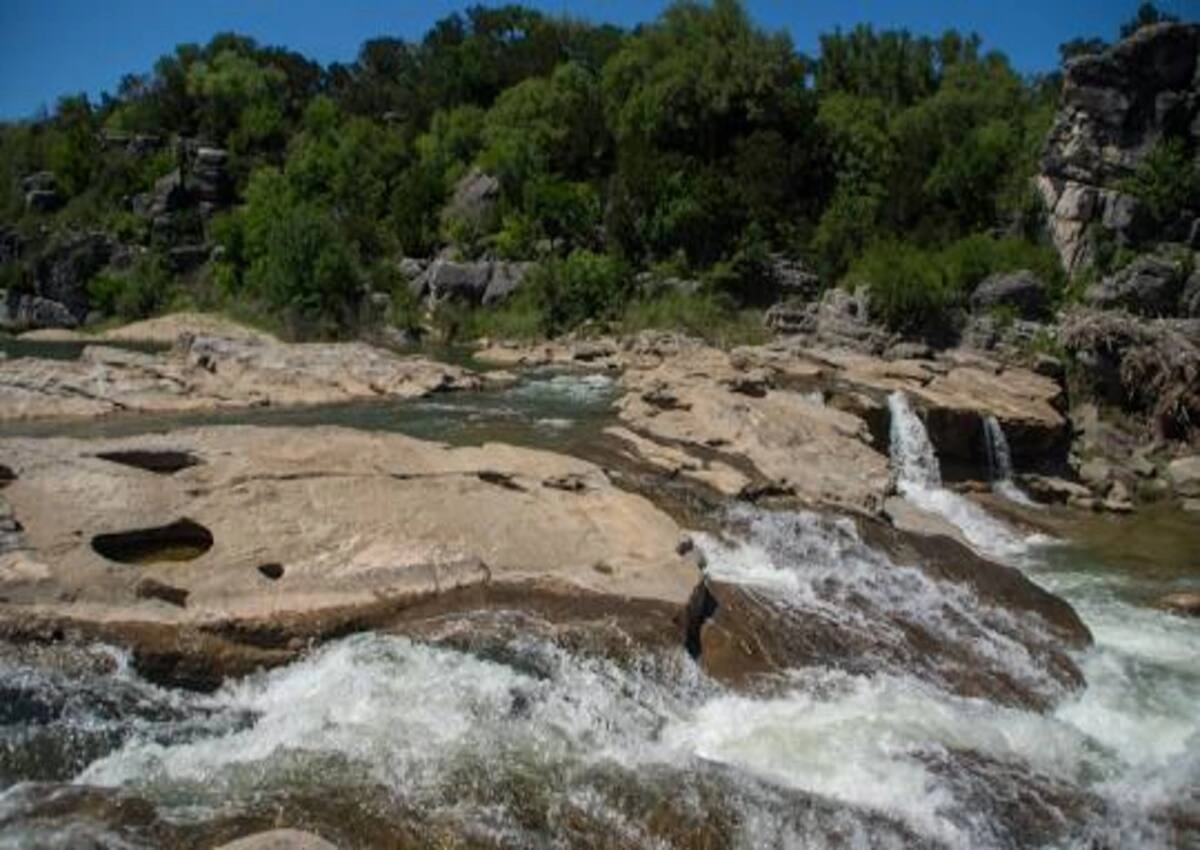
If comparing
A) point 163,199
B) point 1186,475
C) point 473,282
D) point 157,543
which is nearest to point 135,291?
point 163,199

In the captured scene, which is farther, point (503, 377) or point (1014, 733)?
point (503, 377)

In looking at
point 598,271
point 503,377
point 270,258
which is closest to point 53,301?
point 270,258

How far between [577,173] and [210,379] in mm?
33522

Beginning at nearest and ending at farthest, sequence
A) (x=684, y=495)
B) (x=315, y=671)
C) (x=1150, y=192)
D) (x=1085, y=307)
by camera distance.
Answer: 1. (x=315, y=671)
2. (x=684, y=495)
3. (x=1085, y=307)
4. (x=1150, y=192)

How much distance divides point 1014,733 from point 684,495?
559cm

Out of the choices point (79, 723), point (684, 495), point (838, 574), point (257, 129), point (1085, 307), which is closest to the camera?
point (79, 723)

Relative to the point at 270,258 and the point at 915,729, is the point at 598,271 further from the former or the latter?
the point at 915,729

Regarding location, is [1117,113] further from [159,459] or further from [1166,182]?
[159,459]

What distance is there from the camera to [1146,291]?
28406 mm

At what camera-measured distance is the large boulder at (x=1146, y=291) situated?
2844 centimetres

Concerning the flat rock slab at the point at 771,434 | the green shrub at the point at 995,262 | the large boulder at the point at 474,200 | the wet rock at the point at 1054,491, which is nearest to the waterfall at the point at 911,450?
the flat rock slab at the point at 771,434

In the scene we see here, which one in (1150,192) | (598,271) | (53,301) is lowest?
(53,301)

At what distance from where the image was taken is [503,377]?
93.0ft

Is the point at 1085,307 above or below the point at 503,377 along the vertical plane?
above
